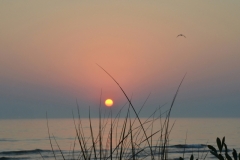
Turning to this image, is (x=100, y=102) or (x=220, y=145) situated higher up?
(x=100, y=102)

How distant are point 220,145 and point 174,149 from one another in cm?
2877

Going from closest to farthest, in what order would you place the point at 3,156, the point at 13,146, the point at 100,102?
the point at 100,102 < the point at 3,156 < the point at 13,146

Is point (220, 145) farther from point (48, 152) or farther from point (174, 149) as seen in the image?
point (174, 149)

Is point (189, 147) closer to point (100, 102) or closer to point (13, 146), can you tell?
point (13, 146)

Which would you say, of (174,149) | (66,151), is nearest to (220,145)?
(66,151)

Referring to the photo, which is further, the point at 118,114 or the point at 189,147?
the point at 189,147

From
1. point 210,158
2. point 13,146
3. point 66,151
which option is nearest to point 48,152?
point 66,151

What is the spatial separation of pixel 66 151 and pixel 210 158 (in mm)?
9549

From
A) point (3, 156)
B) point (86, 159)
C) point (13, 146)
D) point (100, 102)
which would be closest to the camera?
point (86, 159)

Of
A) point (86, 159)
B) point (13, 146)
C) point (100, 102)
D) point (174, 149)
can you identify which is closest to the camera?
point (86, 159)

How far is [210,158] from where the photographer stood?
2311cm

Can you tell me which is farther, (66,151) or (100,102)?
(66,151)

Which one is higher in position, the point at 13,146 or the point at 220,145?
the point at 13,146

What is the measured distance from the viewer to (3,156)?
27.2 m
